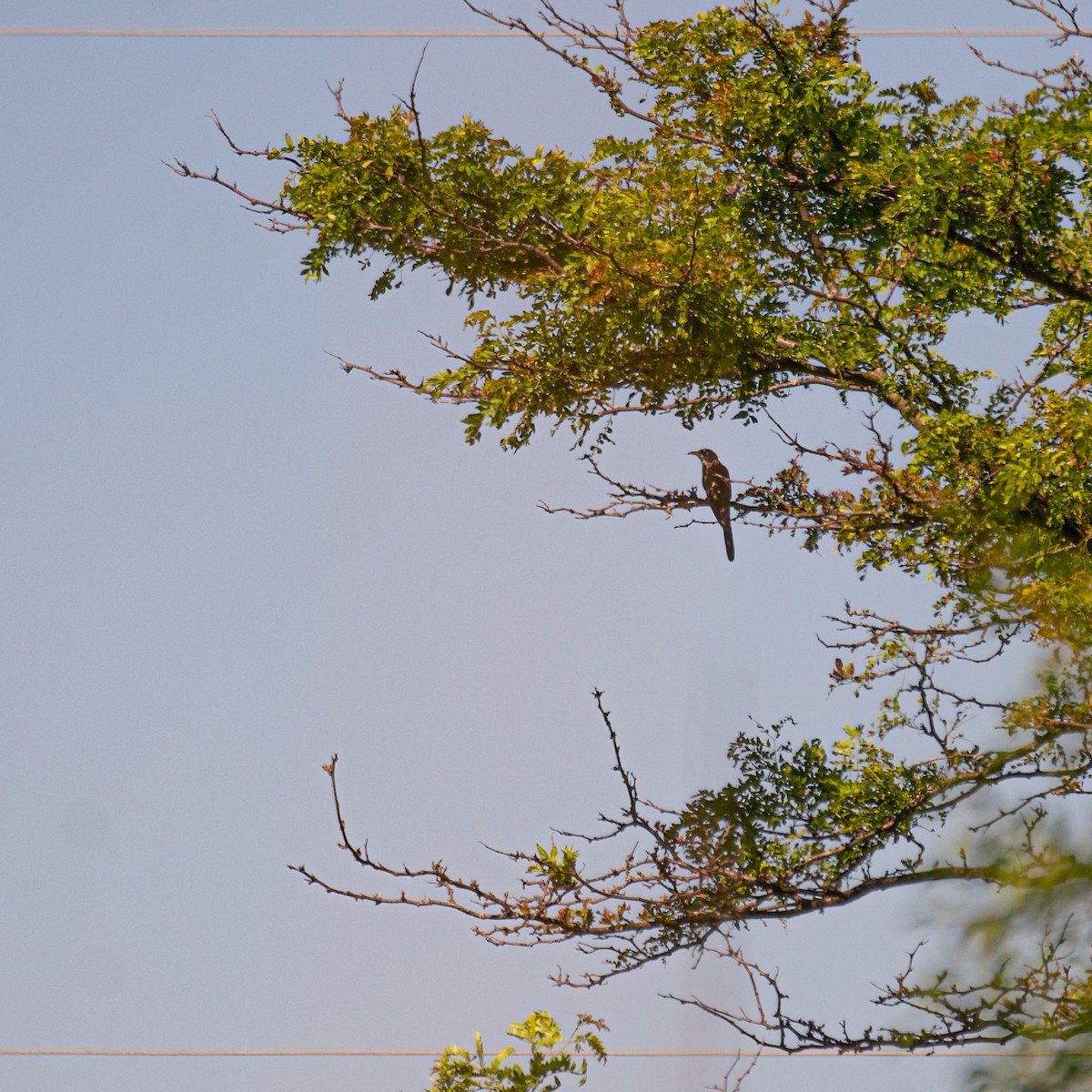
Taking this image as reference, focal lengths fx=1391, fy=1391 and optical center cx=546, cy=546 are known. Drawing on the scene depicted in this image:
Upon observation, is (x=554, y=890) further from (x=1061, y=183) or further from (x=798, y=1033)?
(x=1061, y=183)

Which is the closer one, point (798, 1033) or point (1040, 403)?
point (798, 1033)

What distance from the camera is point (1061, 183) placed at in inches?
183

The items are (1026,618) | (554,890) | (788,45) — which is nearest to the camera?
(1026,618)

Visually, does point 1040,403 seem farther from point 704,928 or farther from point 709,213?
point 704,928

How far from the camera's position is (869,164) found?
15.4 ft

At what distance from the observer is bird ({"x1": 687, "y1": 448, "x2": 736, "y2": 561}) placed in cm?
514

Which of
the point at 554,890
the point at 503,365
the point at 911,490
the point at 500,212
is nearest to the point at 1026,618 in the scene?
the point at 911,490

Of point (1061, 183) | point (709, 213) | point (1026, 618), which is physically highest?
point (709, 213)

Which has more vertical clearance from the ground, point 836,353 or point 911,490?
point 836,353

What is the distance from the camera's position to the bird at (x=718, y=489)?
514 centimetres

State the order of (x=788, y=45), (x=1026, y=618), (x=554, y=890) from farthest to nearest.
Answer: (x=788, y=45)
(x=554, y=890)
(x=1026, y=618)

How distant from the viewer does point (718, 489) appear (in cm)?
516

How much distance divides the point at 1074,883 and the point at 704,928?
2.28 meters

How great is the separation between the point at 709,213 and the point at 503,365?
36.8 inches
